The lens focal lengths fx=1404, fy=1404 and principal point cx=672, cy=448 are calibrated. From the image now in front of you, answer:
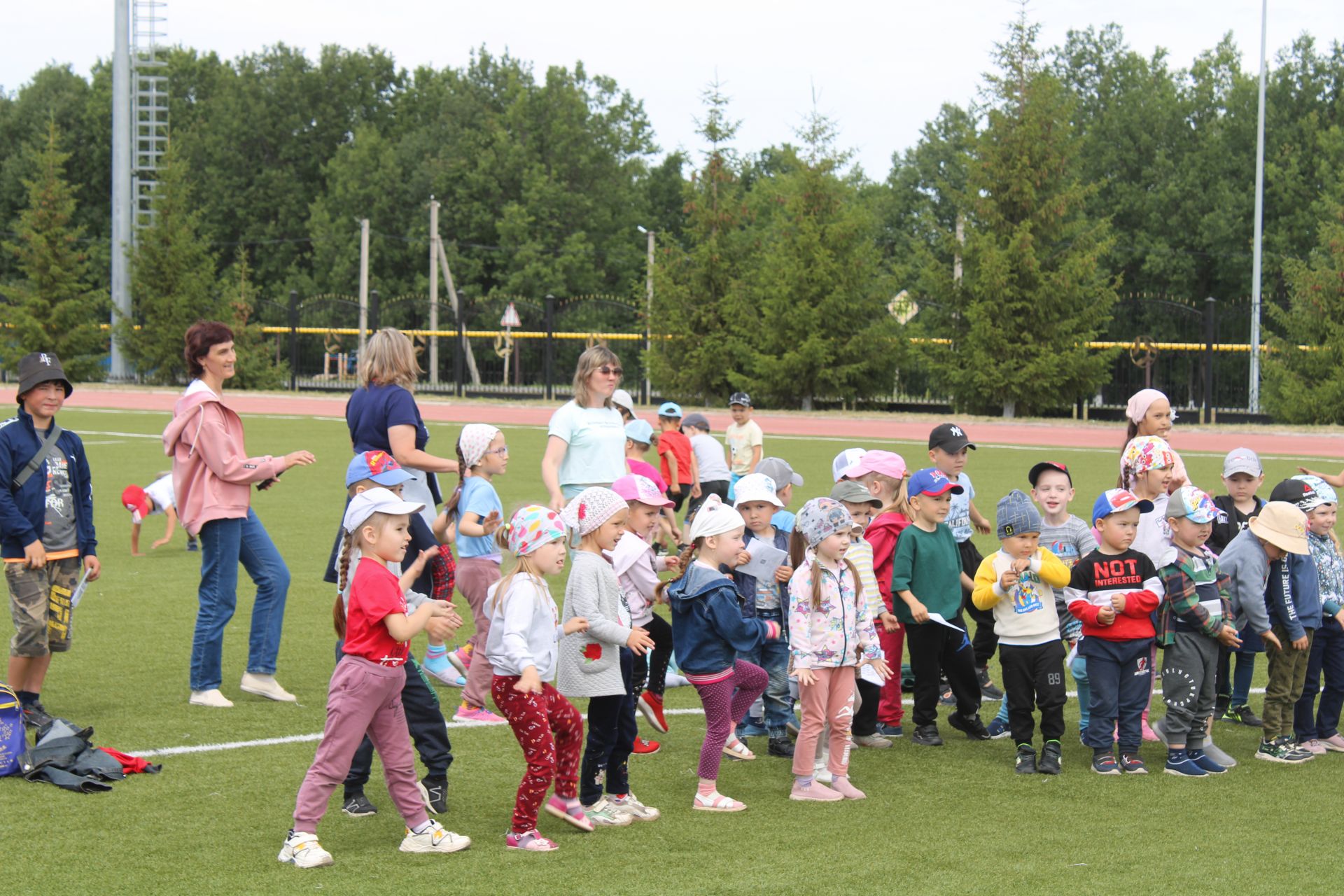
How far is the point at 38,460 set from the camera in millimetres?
6785

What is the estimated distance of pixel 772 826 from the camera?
557cm

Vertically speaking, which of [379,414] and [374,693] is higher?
[379,414]

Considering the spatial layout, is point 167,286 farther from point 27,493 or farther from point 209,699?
point 27,493

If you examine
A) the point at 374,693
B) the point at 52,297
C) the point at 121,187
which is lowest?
the point at 374,693

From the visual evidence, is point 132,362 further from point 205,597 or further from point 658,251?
point 205,597

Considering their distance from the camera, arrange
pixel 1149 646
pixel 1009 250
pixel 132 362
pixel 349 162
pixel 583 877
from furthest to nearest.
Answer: pixel 349 162 → pixel 132 362 → pixel 1009 250 → pixel 1149 646 → pixel 583 877

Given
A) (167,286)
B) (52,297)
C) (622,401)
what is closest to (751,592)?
(622,401)

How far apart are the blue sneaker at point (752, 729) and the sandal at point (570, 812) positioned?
1591mm

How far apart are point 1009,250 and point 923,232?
1516 inches

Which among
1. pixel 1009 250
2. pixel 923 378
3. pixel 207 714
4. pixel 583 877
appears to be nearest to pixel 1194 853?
pixel 583 877

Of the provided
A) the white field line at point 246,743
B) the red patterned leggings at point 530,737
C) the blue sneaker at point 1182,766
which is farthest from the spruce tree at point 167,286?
the blue sneaker at point 1182,766

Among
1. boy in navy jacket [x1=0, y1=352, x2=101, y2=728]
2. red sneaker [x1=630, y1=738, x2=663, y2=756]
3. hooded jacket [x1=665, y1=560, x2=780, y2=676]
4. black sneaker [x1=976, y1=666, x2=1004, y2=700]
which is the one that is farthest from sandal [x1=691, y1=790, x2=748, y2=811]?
boy in navy jacket [x1=0, y1=352, x2=101, y2=728]

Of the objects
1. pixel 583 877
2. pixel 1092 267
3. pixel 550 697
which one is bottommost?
pixel 583 877

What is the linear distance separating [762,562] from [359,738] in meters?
2.25
